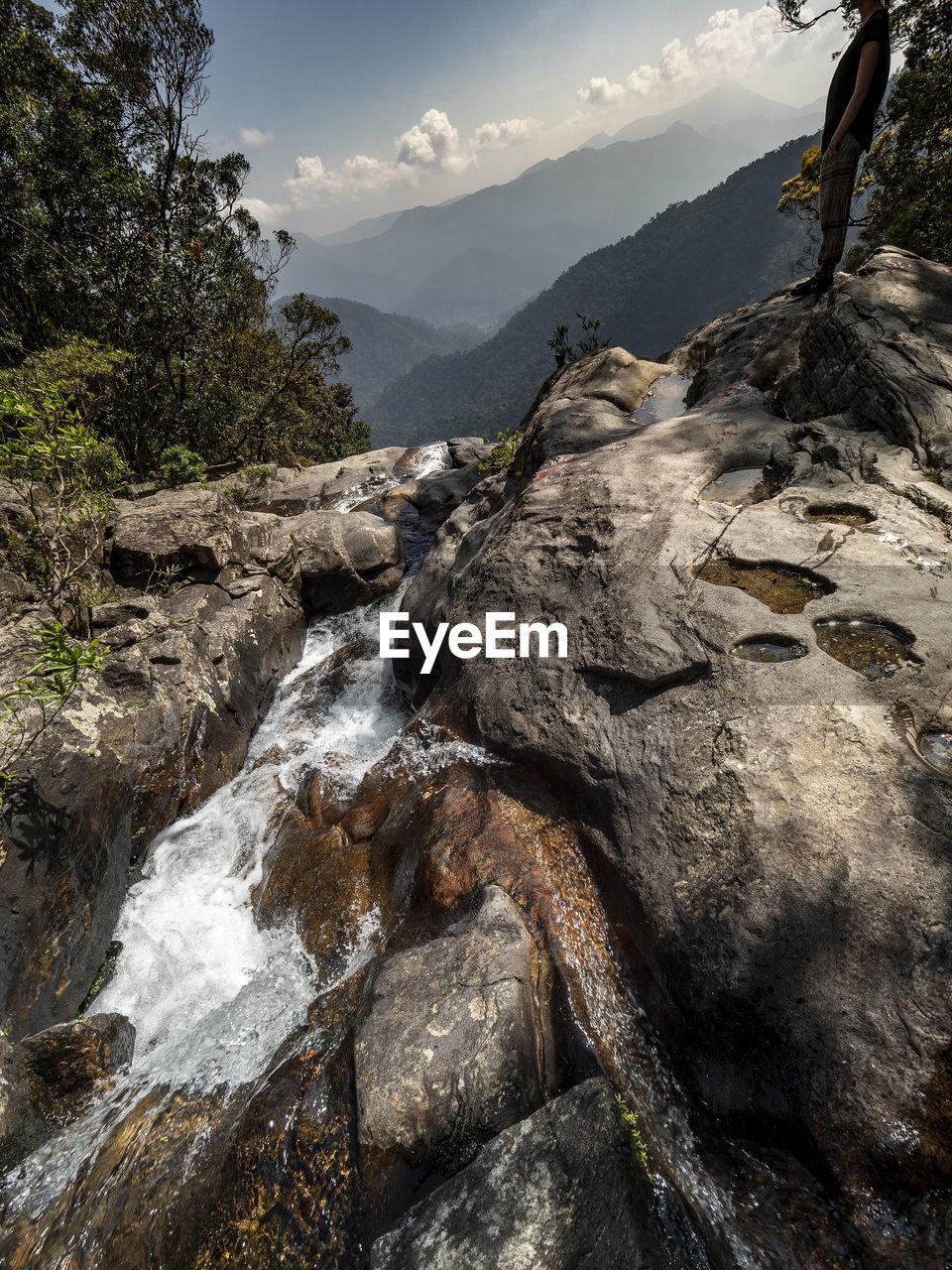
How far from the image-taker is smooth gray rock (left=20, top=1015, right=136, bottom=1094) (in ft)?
16.1

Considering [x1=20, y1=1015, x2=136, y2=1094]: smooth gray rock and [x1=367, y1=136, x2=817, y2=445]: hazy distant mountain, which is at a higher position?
[x1=367, y1=136, x2=817, y2=445]: hazy distant mountain

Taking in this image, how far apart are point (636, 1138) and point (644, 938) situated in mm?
1331

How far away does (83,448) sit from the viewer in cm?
634

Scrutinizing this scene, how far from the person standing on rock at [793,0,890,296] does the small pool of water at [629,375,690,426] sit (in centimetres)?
371

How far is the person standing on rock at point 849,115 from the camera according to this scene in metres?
8.23

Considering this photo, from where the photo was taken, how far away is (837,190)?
9.76 m

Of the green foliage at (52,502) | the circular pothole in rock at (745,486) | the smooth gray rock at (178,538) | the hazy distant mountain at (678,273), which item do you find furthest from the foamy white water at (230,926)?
the hazy distant mountain at (678,273)

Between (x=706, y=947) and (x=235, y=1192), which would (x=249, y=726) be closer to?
(x=235, y=1192)

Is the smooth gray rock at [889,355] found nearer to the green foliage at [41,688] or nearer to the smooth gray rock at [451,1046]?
the smooth gray rock at [451,1046]

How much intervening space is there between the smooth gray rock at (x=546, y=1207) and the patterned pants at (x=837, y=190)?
45.7 ft

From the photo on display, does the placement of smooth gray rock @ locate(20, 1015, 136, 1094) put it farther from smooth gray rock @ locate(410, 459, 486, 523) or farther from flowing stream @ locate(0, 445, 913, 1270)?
smooth gray rock @ locate(410, 459, 486, 523)

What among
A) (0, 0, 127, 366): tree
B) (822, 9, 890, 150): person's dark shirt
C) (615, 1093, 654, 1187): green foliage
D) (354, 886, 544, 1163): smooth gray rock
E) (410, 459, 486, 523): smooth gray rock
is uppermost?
(0, 0, 127, 366): tree

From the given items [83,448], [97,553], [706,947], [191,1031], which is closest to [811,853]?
[706,947]

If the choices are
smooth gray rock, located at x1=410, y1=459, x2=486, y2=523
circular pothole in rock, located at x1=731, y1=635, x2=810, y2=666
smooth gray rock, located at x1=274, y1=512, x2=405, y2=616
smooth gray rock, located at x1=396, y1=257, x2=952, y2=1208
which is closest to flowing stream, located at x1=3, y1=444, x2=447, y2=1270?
smooth gray rock, located at x1=396, y1=257, x2=952, y2=1208
